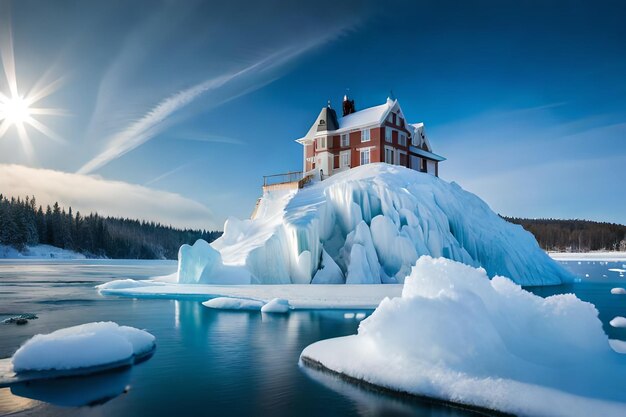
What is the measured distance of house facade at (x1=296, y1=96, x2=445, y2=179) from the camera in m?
42.3

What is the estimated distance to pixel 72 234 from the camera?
97312 mm

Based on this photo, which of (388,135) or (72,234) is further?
(72,234)

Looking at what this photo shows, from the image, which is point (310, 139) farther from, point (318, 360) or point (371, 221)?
point (318, 360)

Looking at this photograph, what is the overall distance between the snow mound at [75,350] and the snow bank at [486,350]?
14.8 feet

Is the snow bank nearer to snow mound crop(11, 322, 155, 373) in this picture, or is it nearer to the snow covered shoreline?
snow mound crop(11, 322, 155, 373)

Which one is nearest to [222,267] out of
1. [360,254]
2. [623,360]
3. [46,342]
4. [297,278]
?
[297,278]

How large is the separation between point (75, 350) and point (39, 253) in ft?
297

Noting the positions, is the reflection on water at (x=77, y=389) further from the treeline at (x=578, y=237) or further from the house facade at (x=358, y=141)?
the treeline at (x=578, y=237)

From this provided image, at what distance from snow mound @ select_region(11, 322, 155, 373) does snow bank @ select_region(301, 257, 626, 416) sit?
4497 mm

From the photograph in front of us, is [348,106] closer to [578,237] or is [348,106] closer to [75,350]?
[75,350]

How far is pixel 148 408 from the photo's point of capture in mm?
8250

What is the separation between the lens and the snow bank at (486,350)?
307 inches

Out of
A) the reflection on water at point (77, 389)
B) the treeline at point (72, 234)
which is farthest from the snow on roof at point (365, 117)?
the treeline at point (72, 234)

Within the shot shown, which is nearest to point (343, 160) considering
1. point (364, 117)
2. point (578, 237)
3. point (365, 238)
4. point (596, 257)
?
point (364, 117)
